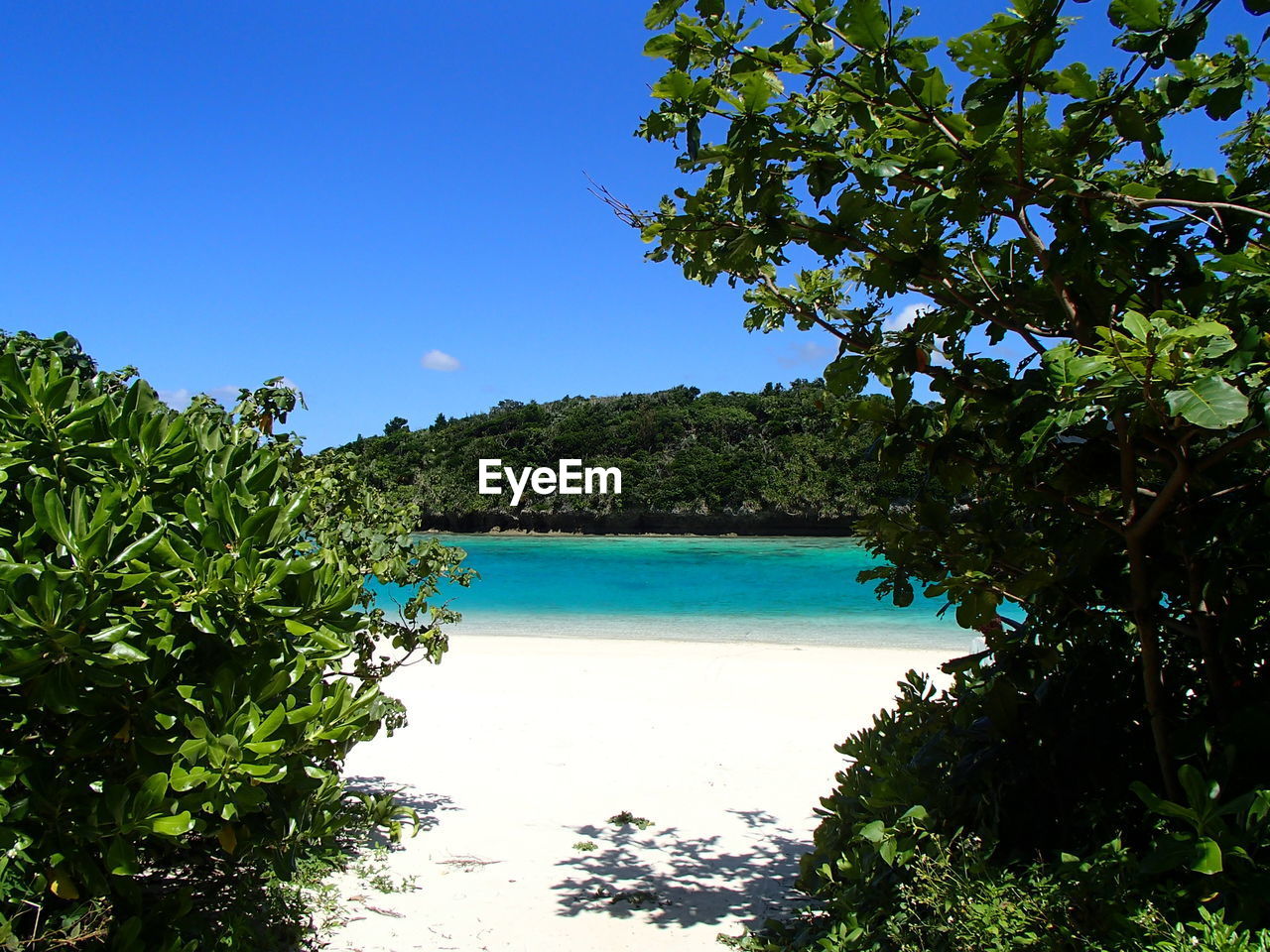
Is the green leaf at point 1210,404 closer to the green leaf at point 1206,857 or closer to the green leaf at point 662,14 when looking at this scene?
the green leaf at point 1206,857

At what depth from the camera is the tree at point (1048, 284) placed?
2025 millimetres

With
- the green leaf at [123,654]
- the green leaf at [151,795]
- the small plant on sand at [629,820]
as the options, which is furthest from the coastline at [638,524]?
the green leaf at [123,654]

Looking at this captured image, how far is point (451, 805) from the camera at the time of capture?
5.93 metres

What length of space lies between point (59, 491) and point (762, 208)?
79.8 inches

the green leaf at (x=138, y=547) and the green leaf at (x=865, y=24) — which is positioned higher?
the green leaf at (x=865, y=24)

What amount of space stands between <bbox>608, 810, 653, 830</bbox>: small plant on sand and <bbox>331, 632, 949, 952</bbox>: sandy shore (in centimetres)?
7

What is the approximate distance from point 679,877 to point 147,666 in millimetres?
3279

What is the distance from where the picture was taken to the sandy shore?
396 cm

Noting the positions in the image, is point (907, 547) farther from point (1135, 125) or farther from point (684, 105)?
point (684, 105)

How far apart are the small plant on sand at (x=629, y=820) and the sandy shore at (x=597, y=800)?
2.6 inches

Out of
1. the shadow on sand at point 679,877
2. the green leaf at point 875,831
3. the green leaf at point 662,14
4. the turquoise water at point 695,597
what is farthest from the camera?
the turquoise water at point 695,597

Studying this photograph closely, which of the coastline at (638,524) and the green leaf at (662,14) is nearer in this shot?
the green leaf at (662,14)

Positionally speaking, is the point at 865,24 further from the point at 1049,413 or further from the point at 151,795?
the point at 151,795

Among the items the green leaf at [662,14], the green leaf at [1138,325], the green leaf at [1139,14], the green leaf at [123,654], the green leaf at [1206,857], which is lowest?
the green leaf at [1206,857]
